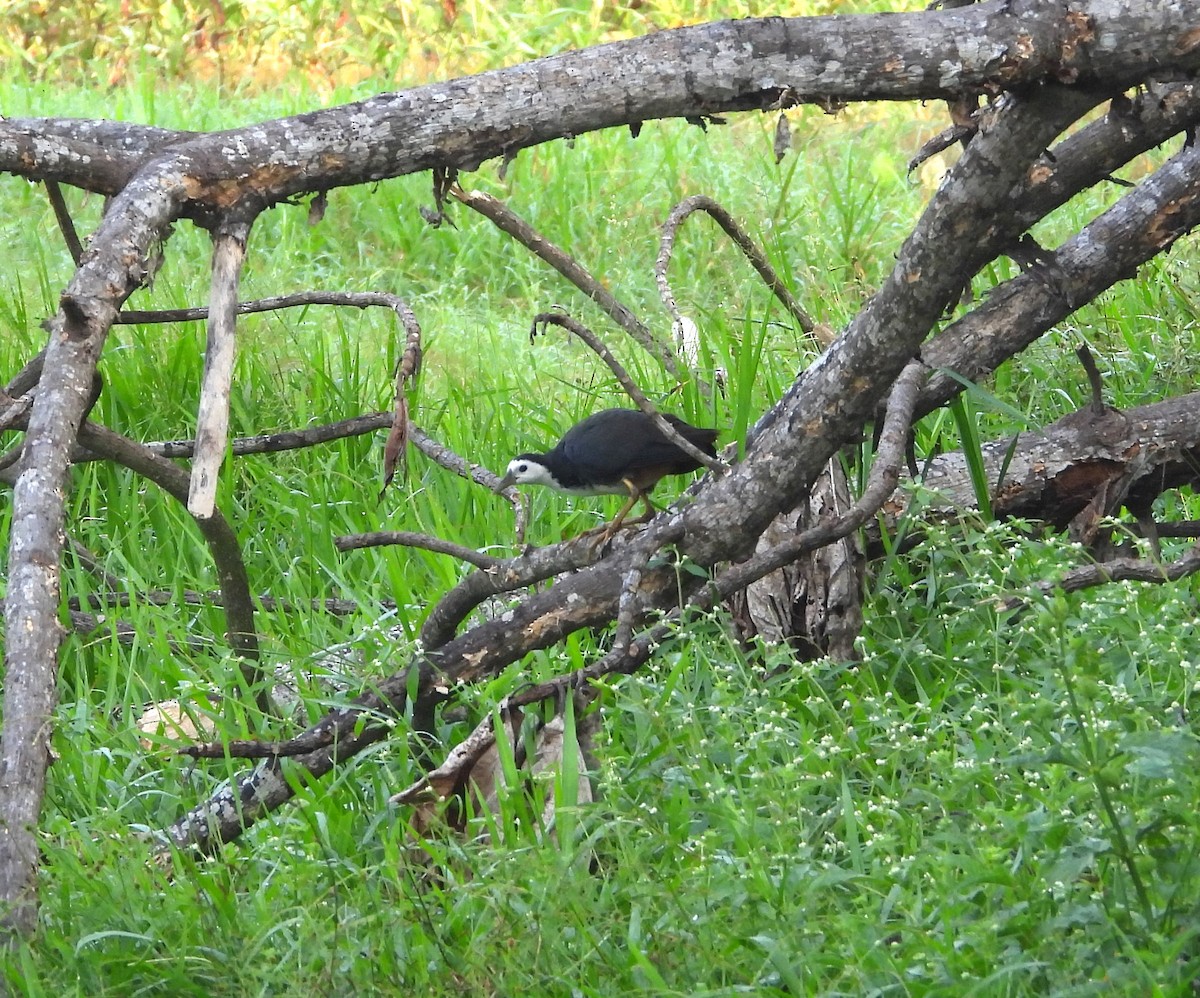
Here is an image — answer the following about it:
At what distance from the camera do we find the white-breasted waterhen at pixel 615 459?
415 centimetres

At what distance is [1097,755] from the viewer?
6.80 feet

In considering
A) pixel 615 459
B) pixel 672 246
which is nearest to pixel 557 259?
pixel 672 246

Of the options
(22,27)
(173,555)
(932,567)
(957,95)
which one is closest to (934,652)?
(932,567)

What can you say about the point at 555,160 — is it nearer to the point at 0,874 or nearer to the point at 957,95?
the point at 957,95

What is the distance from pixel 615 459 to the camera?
4.16 m

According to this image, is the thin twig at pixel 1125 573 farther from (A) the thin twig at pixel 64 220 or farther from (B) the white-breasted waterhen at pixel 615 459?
(A) the thin twig at pixel 64 220

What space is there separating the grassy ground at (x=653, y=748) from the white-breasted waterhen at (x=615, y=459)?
36 centimetres

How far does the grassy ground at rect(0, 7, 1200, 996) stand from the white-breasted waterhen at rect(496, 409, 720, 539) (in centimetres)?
36

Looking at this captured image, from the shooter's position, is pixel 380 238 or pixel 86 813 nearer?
pixel 86 813

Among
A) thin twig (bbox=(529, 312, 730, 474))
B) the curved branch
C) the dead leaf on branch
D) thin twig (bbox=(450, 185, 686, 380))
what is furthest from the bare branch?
thin twig (bbox=(450, 185, 686, 380))

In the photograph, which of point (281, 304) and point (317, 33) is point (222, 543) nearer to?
point (281, 304)

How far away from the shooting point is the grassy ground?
2262mm

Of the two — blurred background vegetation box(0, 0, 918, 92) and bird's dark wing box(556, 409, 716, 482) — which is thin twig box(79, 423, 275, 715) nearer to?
bird's dark wing box(556, 409, 716, 482)

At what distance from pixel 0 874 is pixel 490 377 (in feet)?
11.7
